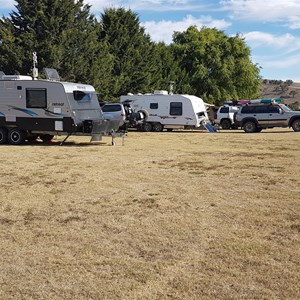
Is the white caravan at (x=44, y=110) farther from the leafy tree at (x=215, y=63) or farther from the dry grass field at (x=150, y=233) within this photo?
the leafy tree at (x=215, y=63)

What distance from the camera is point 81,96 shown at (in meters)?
17.6

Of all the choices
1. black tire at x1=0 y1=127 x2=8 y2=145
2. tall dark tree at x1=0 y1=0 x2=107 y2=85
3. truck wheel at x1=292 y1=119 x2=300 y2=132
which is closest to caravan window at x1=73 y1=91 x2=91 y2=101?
black tire at x1=0 y1=127 x2=8 y2=145

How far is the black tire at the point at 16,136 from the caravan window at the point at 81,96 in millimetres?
2620

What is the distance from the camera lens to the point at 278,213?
21.2 ft

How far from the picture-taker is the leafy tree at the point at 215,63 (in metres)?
49.6

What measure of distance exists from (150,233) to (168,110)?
69.6 feet

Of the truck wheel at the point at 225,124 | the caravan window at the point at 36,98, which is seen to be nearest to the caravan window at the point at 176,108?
the truck wheel at the point at 225,124

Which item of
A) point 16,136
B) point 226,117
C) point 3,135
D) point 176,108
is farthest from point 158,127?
point 3,135

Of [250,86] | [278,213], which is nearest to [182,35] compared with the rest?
[250,86]

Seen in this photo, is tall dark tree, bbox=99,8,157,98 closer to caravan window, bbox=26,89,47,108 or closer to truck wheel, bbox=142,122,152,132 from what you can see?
truck wheel, bbox=142,122,152,132

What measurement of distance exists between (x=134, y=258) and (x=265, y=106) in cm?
2257

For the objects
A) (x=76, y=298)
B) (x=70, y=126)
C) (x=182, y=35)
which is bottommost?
(x=76, y=298)

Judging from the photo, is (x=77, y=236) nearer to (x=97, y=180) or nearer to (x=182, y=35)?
(x=97, y=180)

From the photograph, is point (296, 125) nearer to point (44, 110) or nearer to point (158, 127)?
point (158, 127)
